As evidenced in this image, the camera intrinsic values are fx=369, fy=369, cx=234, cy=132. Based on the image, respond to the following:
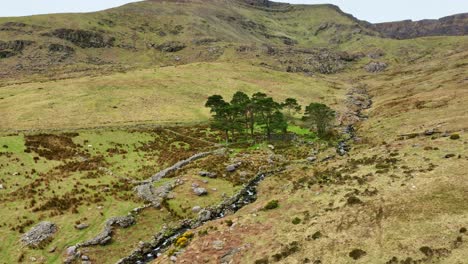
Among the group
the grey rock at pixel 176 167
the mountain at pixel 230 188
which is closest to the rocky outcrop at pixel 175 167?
the grey rock at pixel 176 167

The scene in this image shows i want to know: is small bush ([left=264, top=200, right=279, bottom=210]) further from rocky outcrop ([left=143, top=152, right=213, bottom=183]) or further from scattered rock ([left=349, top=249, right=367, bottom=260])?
rocky outcrop ([left=143, top=152, right=213, bottom=183])

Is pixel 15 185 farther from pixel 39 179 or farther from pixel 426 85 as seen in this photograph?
pixel 426 85

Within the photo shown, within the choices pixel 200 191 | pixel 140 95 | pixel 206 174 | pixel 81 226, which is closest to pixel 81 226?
pixel 81 226

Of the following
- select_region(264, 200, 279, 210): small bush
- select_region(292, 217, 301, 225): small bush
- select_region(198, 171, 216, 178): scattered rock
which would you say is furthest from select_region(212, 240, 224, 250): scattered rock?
select_region(198, 171, 216, 178): scattered rock

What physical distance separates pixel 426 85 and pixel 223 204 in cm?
11809

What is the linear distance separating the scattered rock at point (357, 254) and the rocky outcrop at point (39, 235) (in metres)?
29.9

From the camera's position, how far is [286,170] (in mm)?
61969

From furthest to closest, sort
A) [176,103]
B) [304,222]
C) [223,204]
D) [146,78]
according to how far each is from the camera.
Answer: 1. [146,78]
2. [176,103]
3. [223,204]
4. [304,222]

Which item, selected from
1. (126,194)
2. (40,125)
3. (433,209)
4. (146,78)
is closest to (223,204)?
(126,194)

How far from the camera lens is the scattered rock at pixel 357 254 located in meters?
30.3

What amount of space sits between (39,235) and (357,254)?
3161 centimetres

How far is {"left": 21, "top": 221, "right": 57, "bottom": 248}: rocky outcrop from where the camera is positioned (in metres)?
37.6

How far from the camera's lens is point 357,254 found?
3052 cm

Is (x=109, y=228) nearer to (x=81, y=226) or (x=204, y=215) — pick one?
(x=81, y=226)
